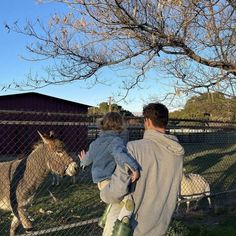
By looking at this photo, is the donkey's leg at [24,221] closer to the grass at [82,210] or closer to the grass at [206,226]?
the grass at [82,210]

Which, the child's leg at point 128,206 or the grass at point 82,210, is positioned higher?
the child's leg at point 128,206

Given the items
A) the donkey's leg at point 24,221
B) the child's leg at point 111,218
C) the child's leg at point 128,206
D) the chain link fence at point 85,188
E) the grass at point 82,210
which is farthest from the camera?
the grass at point 82,210

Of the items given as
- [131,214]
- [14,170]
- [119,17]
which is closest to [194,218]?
[14,170]

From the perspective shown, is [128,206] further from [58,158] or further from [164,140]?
[58,158]

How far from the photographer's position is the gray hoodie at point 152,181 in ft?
11.6

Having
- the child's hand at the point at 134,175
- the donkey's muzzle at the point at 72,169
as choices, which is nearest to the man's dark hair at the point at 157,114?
the child's hand at the point at 134,175

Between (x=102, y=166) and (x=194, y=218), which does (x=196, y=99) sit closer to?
(x=194, y=218)

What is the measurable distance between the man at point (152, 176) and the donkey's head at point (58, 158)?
120 inches

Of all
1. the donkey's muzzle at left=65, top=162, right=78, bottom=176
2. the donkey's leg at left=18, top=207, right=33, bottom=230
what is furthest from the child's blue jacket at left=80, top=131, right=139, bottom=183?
the donkey's leg at left=18, top=207, right=33, bottom=230

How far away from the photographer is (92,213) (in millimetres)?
9336

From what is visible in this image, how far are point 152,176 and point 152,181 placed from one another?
42 mm

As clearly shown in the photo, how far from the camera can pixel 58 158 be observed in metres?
6.84

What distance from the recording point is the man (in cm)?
354

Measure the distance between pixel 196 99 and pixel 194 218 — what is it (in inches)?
95.4
